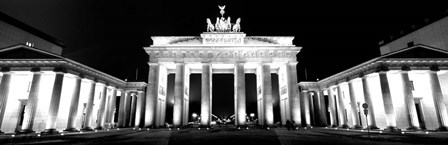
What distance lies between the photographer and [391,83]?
3180 cm

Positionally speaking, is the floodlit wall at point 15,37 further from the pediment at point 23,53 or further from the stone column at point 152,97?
the stone column at point 152,97

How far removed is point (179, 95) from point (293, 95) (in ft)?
58.7

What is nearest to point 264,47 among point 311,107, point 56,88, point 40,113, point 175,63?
point 175,63

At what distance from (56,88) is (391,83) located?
43667 mm

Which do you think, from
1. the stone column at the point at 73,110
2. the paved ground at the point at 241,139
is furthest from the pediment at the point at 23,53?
the paved ground at the point at 241,139

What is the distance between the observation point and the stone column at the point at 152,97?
3506cm

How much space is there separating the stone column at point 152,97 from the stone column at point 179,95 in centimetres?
322

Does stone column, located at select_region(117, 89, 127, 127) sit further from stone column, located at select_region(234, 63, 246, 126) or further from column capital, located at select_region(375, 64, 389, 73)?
column capital, located at select_region(375, 64, 389, 73)

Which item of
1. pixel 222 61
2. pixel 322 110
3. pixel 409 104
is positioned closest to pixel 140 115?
pixel 222 61

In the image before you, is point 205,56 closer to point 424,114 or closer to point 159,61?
point 159,61

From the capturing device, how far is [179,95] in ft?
117

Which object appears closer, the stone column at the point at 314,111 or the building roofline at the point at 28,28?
the building roofline at the point at 28,28

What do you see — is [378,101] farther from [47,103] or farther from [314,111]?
[47,103]

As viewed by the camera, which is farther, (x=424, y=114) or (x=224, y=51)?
(x=224, y=51)
